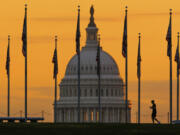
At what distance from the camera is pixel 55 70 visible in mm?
187875

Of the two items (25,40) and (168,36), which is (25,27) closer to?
(25,40)
